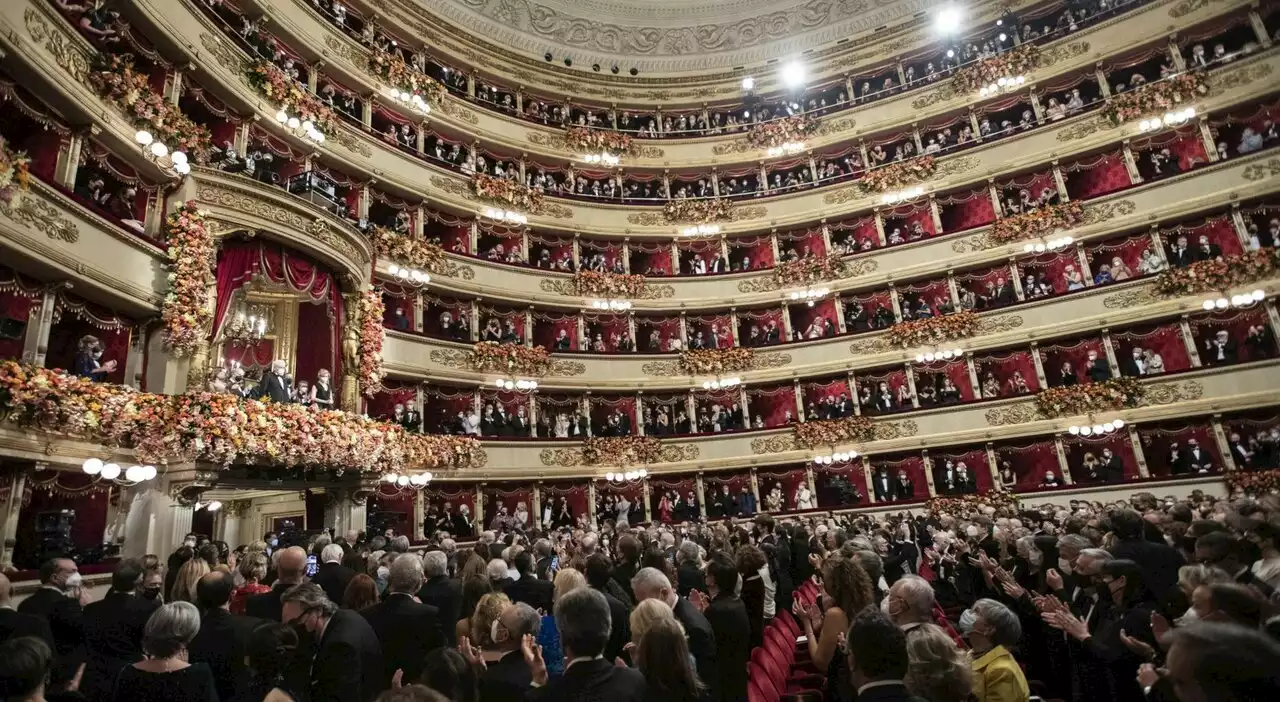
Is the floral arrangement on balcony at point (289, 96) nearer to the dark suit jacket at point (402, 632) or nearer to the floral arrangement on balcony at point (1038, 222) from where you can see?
the dark suit jacket at point (402, 632)

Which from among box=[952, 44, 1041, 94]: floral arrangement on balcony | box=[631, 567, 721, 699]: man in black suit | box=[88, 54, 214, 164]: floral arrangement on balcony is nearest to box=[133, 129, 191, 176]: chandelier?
box=[88, 54, 214, 164]: floral arrangement on balcony

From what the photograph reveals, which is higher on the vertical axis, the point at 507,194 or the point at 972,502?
the point at 507,194

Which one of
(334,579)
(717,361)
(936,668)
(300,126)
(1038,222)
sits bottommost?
(936,668)

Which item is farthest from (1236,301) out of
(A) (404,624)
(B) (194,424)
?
(B) (194,424)

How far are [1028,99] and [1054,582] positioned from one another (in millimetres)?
25451

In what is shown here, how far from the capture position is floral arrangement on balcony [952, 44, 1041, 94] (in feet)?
82.0

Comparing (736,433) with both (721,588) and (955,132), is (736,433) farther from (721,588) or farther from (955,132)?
(721,588)

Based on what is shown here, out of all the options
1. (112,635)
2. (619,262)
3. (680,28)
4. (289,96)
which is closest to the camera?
(112,635)

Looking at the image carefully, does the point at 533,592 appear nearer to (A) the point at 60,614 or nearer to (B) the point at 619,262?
(A) the point at 60,614

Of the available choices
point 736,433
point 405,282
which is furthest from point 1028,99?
point 405,282

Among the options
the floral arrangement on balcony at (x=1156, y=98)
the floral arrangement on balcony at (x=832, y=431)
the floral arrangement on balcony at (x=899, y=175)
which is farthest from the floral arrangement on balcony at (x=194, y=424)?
the floral arrangement on balcony at (x=1156, y=98)

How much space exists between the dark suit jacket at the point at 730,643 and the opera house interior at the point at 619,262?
34.5ft

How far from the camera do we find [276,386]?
47.9 feet

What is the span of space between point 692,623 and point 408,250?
63.6 feet
